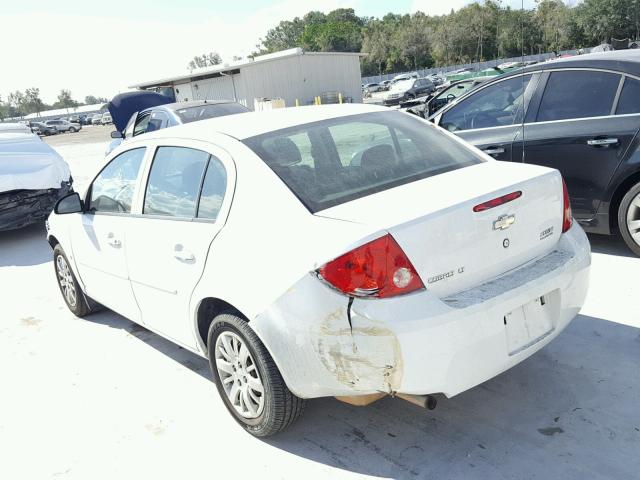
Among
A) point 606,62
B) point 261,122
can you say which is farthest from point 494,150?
point 261,122

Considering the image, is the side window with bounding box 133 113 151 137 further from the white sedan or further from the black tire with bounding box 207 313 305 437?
the black tire with bounding box 207 313 305 437

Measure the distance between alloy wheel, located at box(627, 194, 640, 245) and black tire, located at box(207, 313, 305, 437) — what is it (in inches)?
131

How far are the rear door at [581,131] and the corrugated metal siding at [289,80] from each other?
1485 inches

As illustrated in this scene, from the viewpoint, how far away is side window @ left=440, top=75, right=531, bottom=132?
5574 millimetres

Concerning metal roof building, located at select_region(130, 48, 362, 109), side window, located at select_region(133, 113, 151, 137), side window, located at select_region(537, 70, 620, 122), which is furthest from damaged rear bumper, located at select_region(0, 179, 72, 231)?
metal roof building, located at select_region(130, 48, 362, 109)

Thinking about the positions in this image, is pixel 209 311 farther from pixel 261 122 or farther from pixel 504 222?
pixel 504 222

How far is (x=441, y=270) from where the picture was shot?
8.15 ft

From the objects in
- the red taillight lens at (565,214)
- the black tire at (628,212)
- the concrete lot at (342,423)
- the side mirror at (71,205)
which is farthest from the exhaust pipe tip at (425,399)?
the black tire at (628,212)

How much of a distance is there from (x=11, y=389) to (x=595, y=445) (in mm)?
3551

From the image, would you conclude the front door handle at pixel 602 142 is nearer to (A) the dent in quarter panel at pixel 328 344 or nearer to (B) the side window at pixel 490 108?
(B) the side window at pixel 490 108

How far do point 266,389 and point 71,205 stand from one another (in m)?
2.41

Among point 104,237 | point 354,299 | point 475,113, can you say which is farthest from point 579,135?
point 104,237

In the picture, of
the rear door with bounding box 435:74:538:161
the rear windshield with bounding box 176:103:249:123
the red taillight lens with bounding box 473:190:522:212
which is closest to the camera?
the red taillight lens with bounding box 473:190:522:212

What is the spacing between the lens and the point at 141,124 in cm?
1141
